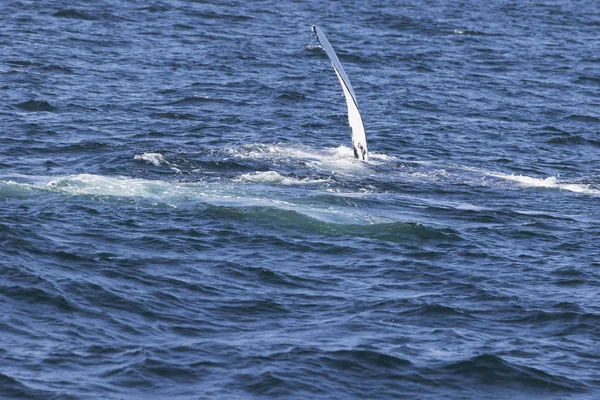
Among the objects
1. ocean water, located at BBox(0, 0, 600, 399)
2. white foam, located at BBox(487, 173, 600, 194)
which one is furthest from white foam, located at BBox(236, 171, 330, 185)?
white foam, located at BBox(487, 173, 600, 194)

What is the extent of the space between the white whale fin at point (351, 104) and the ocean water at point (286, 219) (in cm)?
61

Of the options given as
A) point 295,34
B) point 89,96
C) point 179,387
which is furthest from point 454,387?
point 295,34

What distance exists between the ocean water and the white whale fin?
0.61 meters

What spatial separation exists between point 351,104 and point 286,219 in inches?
244

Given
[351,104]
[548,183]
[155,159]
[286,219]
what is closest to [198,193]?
[286,219]

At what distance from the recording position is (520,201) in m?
34.5

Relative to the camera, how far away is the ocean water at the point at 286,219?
21734mm

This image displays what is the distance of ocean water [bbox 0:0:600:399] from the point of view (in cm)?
2173

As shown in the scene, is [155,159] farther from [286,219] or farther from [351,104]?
[286,219]

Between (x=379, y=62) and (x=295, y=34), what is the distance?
7.32m

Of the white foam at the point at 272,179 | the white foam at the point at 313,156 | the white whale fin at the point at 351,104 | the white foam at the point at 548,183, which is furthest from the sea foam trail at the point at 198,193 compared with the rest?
the white foam at the point at 548,183

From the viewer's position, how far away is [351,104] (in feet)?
116

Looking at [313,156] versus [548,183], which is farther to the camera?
[313,156]

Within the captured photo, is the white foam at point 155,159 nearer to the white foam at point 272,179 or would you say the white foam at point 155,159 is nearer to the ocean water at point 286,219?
the ocean water at point 286,219
